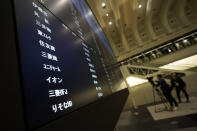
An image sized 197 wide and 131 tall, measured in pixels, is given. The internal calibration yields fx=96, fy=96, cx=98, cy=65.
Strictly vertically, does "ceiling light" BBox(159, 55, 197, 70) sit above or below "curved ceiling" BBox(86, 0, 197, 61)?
below

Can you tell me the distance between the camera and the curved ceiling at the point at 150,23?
1003cm

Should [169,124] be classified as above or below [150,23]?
below


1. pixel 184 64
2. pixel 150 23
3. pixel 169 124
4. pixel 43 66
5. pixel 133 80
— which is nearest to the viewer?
pixel 43 66

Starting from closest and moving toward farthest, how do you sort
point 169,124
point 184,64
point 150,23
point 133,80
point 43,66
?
1. point 43,66
2. point 169,124
3. point 133,80
4. point 184,64
5. point 150,23

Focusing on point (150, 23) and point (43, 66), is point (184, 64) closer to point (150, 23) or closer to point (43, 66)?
point (150, 23)

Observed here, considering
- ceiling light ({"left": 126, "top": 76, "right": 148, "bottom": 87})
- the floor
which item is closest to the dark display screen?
the floor

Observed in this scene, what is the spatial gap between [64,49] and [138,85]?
7234 millimetres

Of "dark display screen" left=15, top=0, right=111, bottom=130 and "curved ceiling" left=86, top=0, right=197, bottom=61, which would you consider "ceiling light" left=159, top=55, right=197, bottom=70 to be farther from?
"dark display screen" left=15, top=0, right=111, bottom=130

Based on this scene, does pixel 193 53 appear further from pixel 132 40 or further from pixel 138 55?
pixel 132 40

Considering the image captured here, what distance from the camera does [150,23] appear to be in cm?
1188

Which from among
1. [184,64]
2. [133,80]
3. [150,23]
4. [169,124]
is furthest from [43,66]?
[150,23]

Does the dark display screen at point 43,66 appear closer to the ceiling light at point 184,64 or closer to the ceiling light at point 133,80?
the ceiling light at point 133,80

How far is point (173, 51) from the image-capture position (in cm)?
1178

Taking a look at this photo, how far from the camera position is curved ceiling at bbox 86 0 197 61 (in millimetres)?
10031
